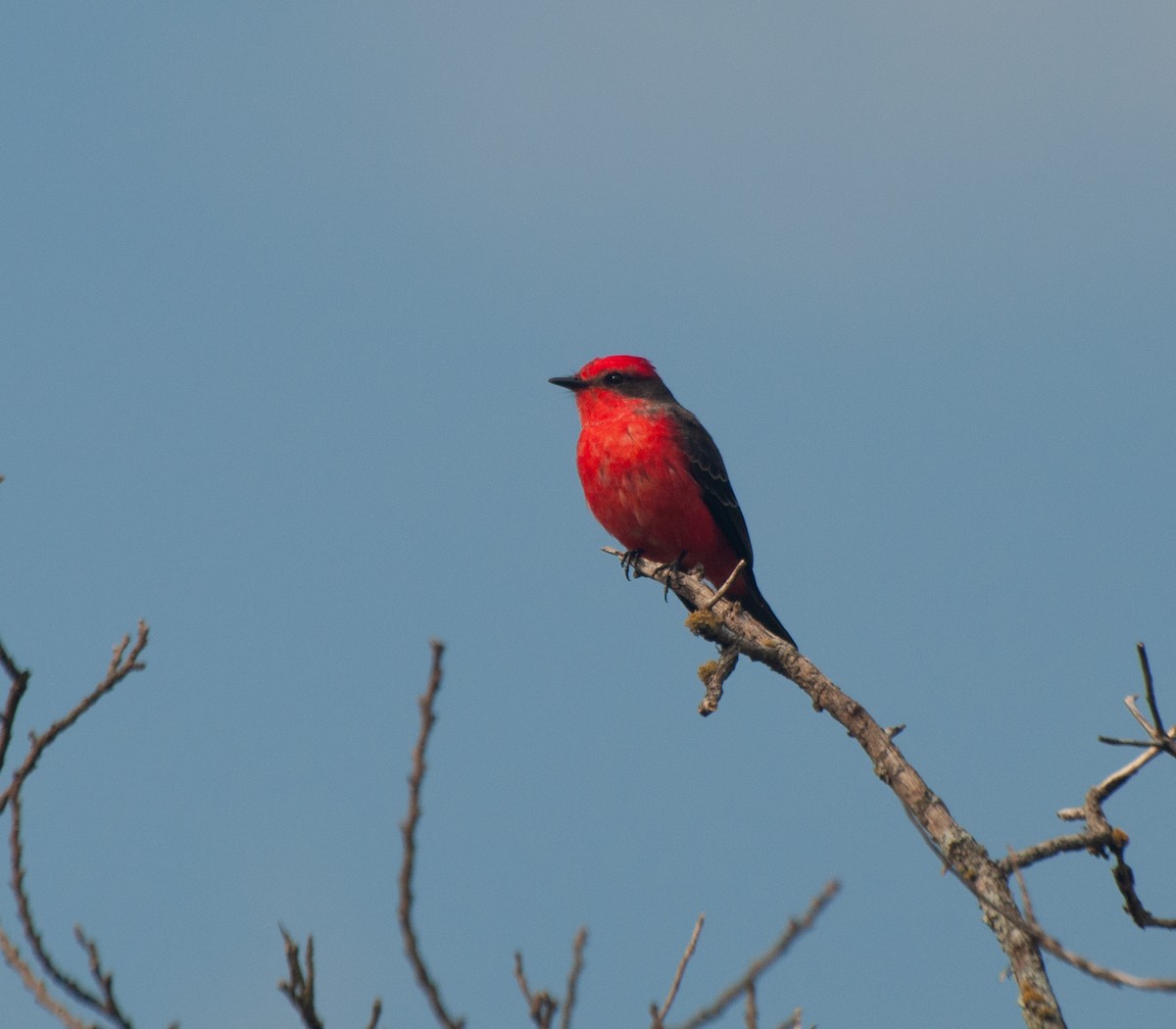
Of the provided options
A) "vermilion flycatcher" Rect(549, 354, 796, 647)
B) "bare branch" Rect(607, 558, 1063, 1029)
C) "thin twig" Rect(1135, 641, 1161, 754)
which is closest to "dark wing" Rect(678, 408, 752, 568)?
"vermilion flycatcher" Rect(549, 354, 796, 647)

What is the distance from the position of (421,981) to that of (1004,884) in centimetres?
298

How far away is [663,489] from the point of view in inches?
382

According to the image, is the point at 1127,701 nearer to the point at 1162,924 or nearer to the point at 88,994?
the point at 1162,924

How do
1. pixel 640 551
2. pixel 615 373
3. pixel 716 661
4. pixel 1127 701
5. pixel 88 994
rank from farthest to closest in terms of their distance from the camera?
pixel 615 373, pixel 640 551, pixel 716 661, pixel 1127 701, pixel 88 994

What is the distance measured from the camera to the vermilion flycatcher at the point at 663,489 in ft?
31.8

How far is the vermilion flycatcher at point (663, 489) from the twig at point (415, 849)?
282 inches

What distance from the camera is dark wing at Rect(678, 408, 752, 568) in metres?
10.1

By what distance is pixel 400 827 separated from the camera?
242 cm

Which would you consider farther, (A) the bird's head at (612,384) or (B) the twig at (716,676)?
(A) the bird's head at (612,384)

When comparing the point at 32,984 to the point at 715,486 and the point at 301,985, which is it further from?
the point at 715,486

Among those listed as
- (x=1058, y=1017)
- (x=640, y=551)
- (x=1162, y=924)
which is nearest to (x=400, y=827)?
(x=1162, y=924)

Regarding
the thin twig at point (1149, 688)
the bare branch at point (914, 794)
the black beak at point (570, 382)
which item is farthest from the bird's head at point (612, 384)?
the thin twig at point (1149, 688)

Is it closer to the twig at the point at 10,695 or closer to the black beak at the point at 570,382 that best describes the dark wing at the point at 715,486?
the black beak at the point at 570,382

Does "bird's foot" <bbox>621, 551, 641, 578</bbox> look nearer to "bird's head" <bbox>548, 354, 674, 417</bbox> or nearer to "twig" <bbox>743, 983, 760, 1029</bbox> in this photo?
"bird's head" <bbox>548, 354, 674, 417</bbox>
